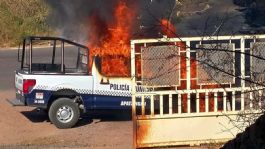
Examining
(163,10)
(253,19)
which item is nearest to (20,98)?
(163,10)

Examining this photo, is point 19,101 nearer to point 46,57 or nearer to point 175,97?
point 175,97

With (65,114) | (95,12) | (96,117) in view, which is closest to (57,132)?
(65,114)

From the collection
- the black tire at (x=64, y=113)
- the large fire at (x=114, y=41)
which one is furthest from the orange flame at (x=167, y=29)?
the black tire at (x=64, y=113)

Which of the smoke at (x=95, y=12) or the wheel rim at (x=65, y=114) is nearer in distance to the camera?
the wheel rim at (x=65, y=114)

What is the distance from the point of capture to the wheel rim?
14203 mm

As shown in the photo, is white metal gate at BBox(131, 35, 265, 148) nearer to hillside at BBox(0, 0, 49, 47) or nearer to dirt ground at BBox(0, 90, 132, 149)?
dirt ground at BBox(0, 90, 132, 149)

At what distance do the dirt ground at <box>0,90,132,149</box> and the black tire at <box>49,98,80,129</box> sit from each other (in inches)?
6.5

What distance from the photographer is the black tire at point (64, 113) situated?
46.5ft

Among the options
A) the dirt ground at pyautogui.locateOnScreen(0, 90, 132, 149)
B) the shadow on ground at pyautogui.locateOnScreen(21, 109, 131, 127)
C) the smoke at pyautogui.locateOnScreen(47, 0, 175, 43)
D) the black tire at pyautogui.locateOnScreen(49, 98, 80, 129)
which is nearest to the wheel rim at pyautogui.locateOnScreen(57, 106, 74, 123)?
the black tire at pyautogui.locateOnScreen(49, 98, 80, 129)

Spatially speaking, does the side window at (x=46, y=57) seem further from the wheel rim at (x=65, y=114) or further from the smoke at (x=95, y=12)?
the wheel rim at (x=65, y=114)

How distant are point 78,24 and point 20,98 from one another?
8.46ft

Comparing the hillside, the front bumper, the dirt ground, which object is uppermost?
the hillside

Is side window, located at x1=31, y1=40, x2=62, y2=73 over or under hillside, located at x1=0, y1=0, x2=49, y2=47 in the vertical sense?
Result: under

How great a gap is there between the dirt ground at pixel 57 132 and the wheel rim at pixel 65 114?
9.5 inches
